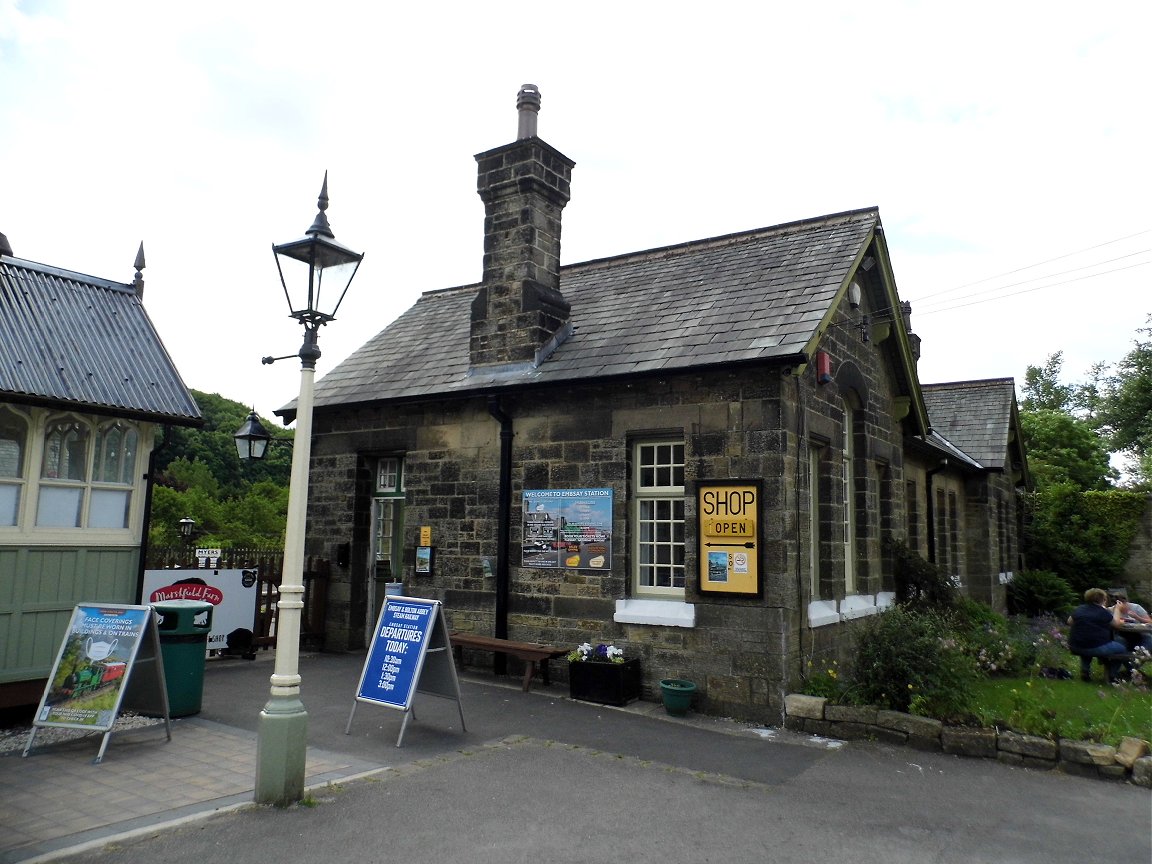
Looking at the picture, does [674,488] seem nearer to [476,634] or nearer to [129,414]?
[476,634]

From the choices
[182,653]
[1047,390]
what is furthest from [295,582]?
[1047,390]

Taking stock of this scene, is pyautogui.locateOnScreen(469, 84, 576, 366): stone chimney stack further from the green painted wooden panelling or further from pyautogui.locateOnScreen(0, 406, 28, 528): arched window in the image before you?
pyautogui.locateOnScreen(0, 406, 28, 528): arched window

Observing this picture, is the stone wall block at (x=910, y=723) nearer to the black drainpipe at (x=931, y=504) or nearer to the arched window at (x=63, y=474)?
the arched window at (x=63, y=474)

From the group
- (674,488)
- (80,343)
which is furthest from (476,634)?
(80,343)

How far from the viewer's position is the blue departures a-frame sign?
770cm

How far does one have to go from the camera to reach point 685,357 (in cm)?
977

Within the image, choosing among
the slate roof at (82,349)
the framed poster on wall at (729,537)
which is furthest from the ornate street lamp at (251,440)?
the framed poster on wall at (729,537)

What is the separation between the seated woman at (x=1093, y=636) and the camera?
11.2 meters

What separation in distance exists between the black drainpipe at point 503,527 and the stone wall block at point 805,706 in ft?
12.8

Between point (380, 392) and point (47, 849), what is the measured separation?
845cm

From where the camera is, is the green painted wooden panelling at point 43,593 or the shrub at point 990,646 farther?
the shrub at point 990,646

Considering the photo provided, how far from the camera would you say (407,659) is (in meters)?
7.79

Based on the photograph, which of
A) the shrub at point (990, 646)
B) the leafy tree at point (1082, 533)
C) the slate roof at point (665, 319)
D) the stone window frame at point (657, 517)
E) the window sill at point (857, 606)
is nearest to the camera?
the slate roof at point (665, 319)

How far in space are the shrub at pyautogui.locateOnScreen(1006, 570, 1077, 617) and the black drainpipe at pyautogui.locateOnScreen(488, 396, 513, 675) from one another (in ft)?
57.4
